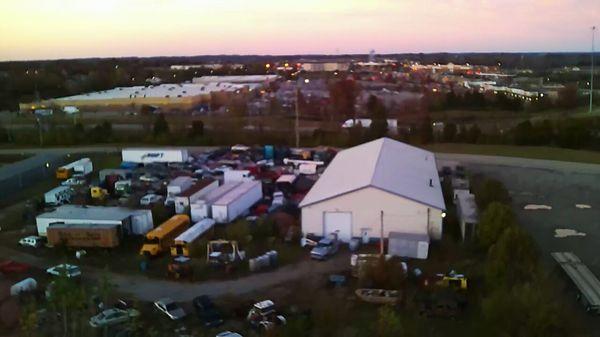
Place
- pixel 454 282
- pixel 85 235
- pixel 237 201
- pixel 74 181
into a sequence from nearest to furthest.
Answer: pixel 454 282
pixel 85 235
pixel 237 201
pixel 74 181

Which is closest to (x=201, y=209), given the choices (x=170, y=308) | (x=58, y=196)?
(x=58, y=196)

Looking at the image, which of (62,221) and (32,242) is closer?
(32,242)

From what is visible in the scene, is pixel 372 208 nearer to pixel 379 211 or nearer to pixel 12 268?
pixel 379 211

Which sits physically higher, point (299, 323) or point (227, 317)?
point (299, 323)

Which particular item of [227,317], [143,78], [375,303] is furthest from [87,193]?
[143,78]

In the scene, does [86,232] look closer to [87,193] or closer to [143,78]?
[87,193]

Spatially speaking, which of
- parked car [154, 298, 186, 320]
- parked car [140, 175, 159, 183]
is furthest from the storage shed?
parked car [140, 175, 159, 183]

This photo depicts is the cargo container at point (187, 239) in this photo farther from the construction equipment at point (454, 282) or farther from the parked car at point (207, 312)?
the construction equipment at point (454, 282)
